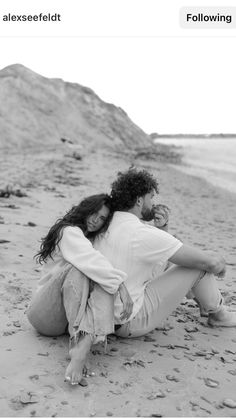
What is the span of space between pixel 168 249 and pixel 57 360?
1.14 meters

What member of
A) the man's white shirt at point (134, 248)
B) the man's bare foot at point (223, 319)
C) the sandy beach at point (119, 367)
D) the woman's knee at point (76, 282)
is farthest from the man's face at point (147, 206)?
the man's bare foot at point (223, 319)

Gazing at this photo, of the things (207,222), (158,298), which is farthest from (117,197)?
(207,222)

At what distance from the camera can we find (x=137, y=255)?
3762 mm

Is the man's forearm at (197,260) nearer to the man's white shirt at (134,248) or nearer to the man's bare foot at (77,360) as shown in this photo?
the man's white shirt at (134,248)

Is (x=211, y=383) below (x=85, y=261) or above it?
below

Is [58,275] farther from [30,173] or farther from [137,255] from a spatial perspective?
[30,173]

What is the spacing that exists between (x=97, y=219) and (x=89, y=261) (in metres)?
0.40

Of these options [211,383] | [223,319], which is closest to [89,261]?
[211,383]

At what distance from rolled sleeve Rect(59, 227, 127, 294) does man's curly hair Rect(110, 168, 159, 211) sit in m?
0.40

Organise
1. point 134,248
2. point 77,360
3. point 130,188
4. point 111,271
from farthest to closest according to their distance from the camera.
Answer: point 130,188 < point 134,248 < point 111,271 < point 77,360

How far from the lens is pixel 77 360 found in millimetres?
3480

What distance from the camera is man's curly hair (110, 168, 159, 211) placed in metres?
3.90

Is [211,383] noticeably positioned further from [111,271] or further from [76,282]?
[76,282]

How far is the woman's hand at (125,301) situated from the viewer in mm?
3709
